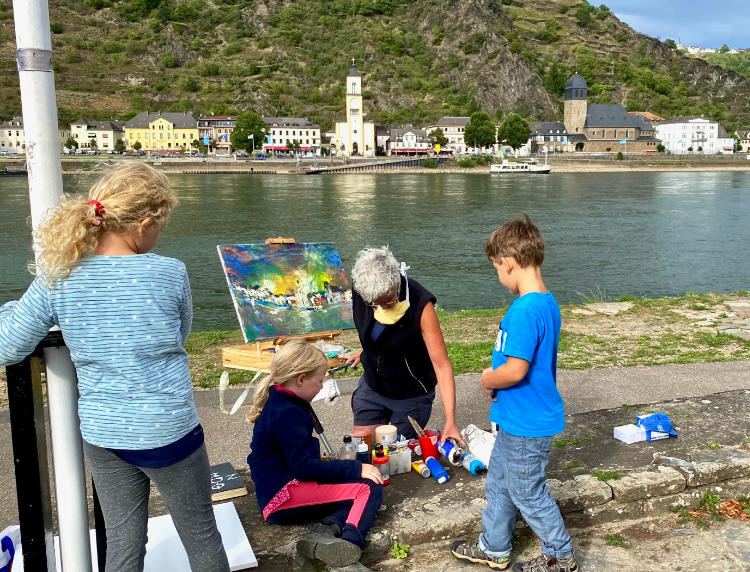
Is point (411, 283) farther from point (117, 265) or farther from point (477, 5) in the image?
point (477, 5)

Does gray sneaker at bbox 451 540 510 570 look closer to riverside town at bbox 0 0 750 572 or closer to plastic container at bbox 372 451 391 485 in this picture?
→ riverside town at bbox 0 0 750 572

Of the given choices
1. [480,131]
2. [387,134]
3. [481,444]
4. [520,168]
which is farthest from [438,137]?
[481,444]

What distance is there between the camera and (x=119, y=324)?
2.30 m

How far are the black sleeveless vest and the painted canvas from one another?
272 centimetres

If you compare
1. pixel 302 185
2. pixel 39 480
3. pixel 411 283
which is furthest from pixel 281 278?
pixel 302 185

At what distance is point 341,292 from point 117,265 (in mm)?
5181

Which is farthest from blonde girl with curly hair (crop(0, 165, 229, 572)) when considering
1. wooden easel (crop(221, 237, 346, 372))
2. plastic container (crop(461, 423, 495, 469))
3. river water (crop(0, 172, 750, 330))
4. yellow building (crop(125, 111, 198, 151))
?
yellow building (crop(125, 111, 198, 151))

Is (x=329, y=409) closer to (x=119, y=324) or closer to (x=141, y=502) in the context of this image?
(x=141, y=502)

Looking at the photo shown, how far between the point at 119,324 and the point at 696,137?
15608cm

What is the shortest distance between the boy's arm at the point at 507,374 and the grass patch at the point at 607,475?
133cm

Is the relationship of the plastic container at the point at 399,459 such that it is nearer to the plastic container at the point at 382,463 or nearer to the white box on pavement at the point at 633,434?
the plastic container at the point at 382,463

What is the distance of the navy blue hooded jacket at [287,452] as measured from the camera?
3.17 metres

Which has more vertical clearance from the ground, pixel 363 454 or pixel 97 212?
pixel 97 212

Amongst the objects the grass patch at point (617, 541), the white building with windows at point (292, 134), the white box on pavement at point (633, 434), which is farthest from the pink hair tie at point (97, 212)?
the white building with windows at point (292, 134)
